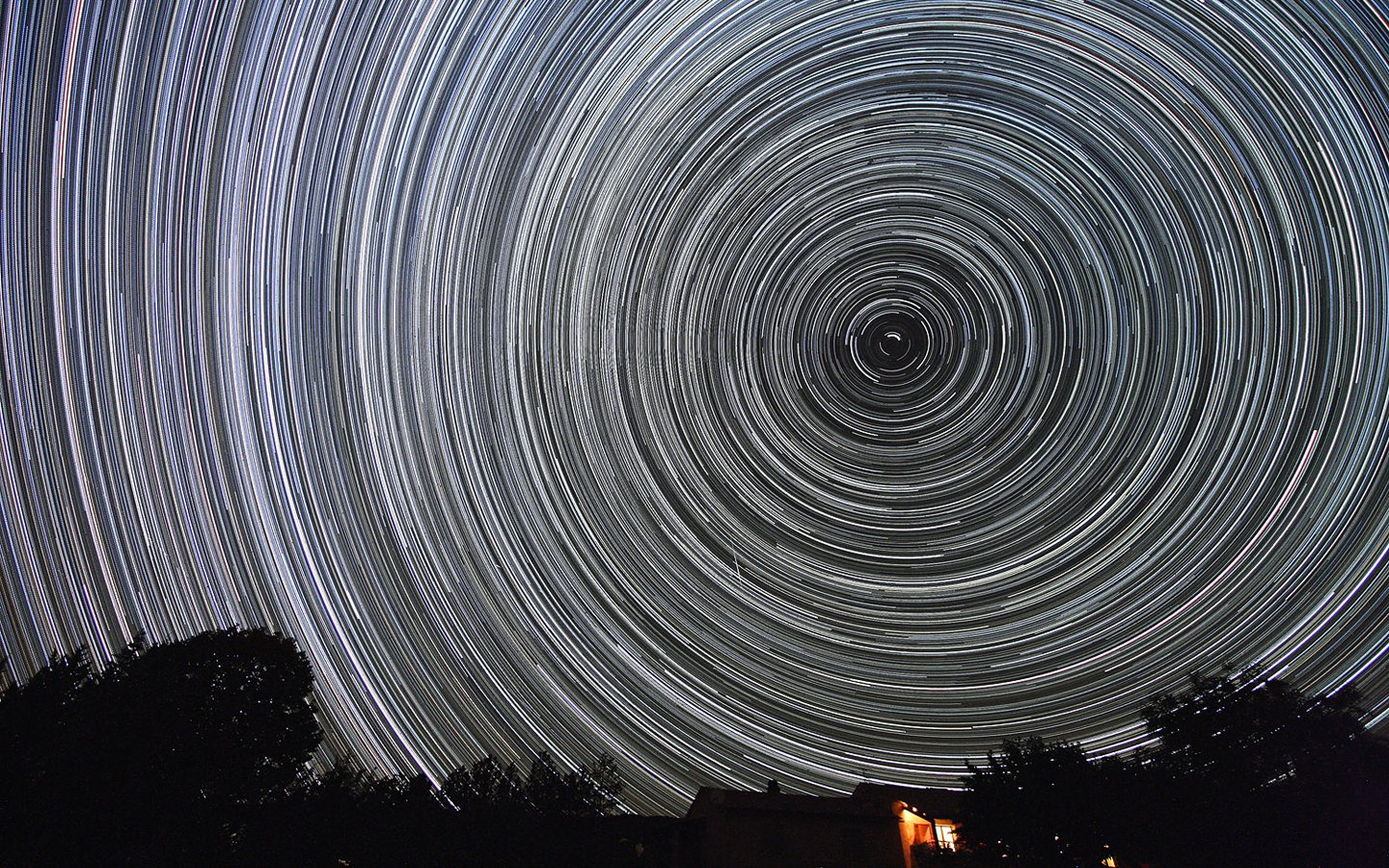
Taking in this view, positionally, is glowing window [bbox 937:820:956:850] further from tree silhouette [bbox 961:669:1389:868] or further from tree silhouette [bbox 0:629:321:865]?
tree silhouette [bbox 0:629:321:865]

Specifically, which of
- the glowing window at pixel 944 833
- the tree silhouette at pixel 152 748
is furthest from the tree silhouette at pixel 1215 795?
the tree silhouette at pixel 152 748

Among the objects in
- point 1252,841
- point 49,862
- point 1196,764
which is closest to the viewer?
point 49,862

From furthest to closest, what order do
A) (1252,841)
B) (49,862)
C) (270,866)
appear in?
(1252,841) → (270,866) → (49,862)

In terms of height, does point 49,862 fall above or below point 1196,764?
below

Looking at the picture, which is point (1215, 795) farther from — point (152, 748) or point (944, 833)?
point (152, 748)

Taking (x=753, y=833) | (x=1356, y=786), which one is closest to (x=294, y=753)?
(x=753, y=833)

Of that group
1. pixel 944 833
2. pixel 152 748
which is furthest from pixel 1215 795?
pixel 152 748

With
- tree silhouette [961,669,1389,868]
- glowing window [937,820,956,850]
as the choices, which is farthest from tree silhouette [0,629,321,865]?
glowing window [937,820,956,850]

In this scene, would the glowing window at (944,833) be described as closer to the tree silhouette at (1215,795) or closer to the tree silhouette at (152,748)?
the tree silhouette at (1215,795)

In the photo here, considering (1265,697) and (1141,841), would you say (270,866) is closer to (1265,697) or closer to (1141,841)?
(1141,841)

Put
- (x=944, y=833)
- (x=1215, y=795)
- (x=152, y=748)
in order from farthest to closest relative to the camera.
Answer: (x=944, y=833) → (x=1215, y=795) → (x=152, y=748)

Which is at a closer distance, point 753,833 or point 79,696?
point 79,696
